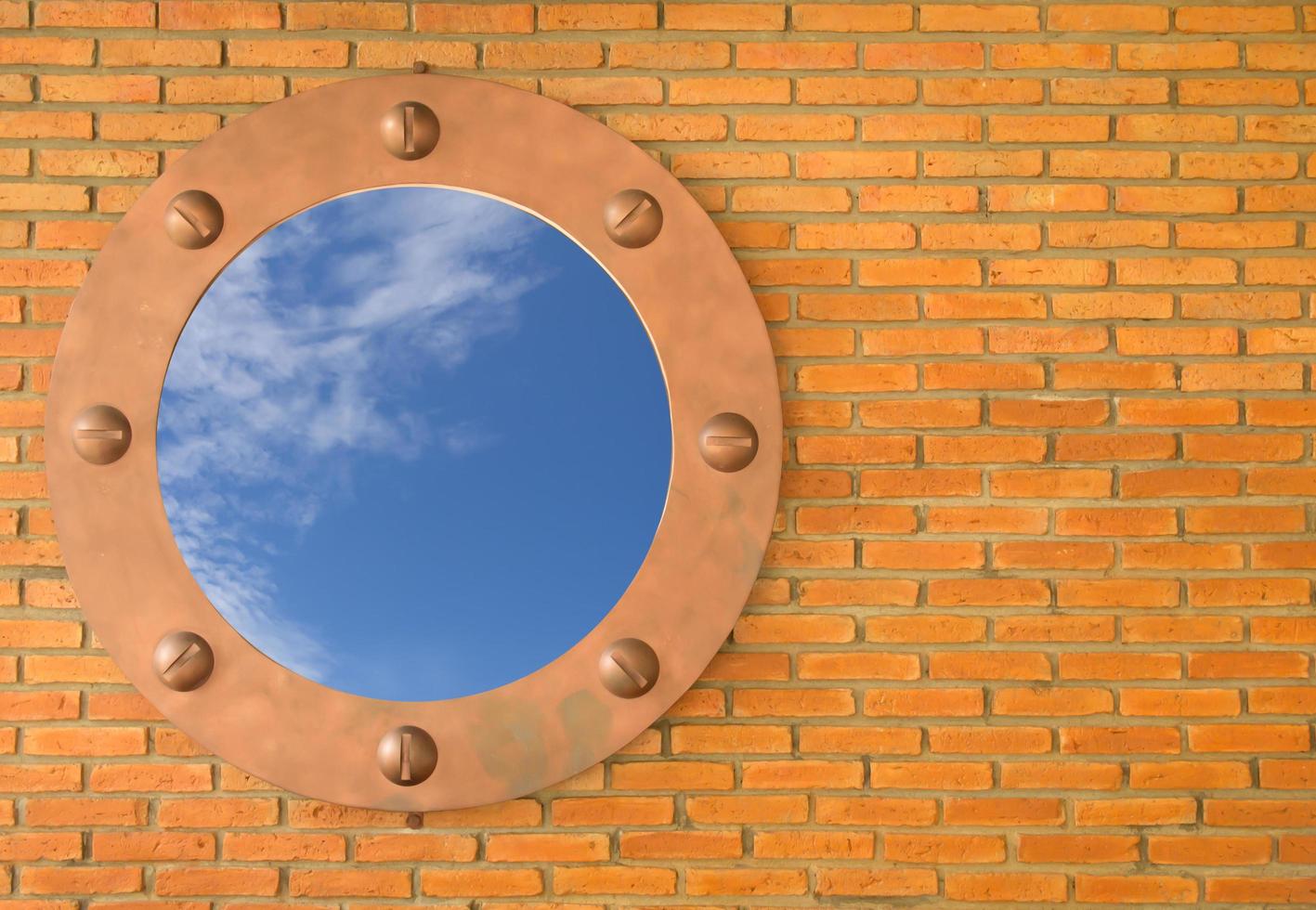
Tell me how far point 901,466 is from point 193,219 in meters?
1.38

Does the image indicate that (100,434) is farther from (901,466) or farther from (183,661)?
(901,466)

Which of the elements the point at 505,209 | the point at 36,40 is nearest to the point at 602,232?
the point at 505,209

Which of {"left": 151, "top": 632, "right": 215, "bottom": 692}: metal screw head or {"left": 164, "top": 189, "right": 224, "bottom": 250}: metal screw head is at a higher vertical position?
{"left": 164, "top": 189, "right": 224, "bottom": 250}: metal screw head

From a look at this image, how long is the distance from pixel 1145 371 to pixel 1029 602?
1.60 feet

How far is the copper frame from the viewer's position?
6.37 ft

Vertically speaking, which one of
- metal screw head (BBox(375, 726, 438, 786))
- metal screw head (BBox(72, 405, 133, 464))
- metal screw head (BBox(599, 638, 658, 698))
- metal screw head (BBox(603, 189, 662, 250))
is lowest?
metal screw head (BBox(375, 726, 438, 786))

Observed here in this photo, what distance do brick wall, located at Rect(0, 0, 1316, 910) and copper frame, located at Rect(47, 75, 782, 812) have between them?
0.24 feet

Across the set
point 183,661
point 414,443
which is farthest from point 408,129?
point 183,661

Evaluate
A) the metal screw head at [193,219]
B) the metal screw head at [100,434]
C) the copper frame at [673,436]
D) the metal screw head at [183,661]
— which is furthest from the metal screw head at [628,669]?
the metal screw head at [193,219]

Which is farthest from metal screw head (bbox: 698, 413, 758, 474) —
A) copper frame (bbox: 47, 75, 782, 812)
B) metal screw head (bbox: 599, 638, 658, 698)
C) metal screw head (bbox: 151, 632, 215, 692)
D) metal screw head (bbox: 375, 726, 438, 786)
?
metal screw head (bbox: 151, 632, 215, 692)

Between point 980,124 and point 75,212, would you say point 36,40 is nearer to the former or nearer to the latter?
point 75,212

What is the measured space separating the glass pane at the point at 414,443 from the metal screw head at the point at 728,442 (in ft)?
0.26

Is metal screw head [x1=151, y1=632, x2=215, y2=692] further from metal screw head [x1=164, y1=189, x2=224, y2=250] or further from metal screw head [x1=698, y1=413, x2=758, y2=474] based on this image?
metal screw head [x1=698, y1=413, x2=758, y2=474]

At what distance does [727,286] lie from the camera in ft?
6.61
